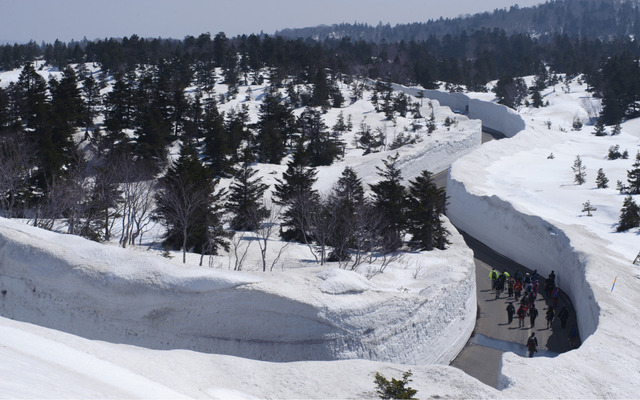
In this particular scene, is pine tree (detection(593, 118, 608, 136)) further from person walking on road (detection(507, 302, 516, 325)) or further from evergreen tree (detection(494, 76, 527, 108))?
person walking on road (detection(507, 302, 516, 325))

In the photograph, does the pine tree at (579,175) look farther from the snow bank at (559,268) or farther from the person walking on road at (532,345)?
the person walking on road at (532,345)

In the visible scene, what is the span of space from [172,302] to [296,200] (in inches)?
528

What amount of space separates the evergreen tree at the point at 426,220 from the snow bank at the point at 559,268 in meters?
4.76

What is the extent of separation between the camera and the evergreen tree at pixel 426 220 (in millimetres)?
25297

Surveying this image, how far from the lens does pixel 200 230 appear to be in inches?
957

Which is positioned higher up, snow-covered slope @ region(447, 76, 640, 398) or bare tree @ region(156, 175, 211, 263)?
bare tree @ region(156, 175, 211, 263)

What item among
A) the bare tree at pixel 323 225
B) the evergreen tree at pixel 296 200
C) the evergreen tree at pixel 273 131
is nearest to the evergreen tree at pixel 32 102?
the evergreen tree at pixel 273 131

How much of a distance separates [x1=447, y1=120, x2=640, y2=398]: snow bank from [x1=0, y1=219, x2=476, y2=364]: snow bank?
4260 millimetres

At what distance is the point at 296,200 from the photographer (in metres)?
26.0

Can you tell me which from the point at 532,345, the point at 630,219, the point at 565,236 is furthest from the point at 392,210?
A: the point at 630,219

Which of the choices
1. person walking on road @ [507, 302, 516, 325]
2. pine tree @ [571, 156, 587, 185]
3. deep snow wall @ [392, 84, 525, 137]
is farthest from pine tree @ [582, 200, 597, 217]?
deep snow wall @ [392, 84, 525, 137]

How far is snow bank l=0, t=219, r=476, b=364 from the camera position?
12992 millimetres

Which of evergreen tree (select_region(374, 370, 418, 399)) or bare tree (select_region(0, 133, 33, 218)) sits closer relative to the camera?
evergreen tree (select_region(374, 370, 418, 399))

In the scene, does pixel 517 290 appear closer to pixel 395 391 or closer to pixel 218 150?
pixel 395 391
